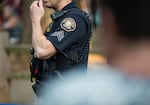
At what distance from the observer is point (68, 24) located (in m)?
4.09

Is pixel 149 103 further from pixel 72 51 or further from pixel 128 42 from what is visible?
pixel 72 51

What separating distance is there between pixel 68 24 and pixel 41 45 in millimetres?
236

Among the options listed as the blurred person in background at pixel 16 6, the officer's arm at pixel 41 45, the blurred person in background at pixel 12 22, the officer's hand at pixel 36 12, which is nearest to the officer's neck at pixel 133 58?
the officer's arm at pixel 41 45

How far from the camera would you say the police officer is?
13.3 ft

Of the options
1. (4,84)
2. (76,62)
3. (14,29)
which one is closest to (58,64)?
(76,62)

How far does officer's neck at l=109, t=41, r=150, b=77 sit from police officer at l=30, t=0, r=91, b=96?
216 cm

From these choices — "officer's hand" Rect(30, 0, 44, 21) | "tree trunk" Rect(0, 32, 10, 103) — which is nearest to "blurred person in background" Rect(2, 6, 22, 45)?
"tree trunk" Rect(0, 32, 10, 103)

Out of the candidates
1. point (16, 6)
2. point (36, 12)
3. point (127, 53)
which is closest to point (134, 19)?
point (127, 53)

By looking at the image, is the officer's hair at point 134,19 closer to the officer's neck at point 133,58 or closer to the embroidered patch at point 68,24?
the officer's neck at point 133,58

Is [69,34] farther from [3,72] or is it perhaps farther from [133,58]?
[3,72]

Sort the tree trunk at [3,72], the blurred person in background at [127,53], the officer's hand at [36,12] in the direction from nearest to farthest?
the blurred person in background at [127,53] < the officer's hand at [36,12] < the tree trunk at [3,72]

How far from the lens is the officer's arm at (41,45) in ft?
13.1

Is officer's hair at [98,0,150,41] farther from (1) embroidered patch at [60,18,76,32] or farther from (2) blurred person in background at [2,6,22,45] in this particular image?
(2) blurred person in background at [2,6,22,45]

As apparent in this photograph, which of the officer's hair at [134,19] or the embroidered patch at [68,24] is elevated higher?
the officer's hair at [134,19]
